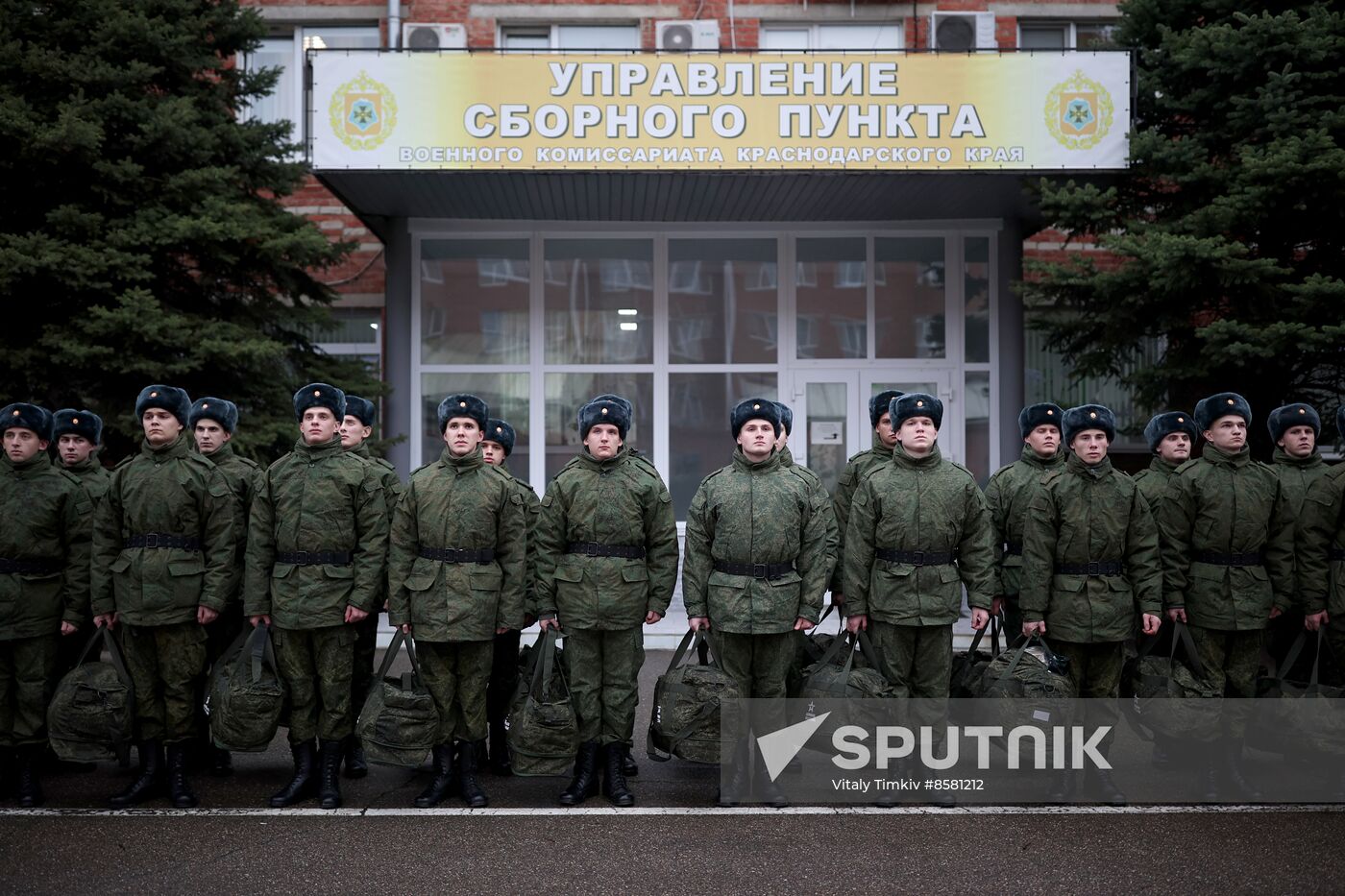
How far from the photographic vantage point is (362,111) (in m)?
10.7

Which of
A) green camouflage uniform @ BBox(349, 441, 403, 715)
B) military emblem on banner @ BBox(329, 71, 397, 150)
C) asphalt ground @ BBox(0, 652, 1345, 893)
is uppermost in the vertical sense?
military emblem on banner @ BBox(329, 71, 397, 150)

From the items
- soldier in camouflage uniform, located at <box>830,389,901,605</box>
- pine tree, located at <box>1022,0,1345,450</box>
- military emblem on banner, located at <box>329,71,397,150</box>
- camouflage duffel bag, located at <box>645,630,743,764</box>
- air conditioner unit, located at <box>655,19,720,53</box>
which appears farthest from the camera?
air conditioner unit, located at <box>655,19,720,53</box>

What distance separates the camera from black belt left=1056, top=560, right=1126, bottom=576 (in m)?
5.84

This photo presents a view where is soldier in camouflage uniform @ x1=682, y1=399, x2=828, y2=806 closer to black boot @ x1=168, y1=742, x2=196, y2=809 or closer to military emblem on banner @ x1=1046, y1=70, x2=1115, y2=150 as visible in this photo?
black boot @ x1=168, y1=742, x2=196, y2=809

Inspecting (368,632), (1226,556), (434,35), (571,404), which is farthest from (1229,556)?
(434,35)

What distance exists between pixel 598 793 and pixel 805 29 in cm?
1149

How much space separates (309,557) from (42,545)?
4.83ft

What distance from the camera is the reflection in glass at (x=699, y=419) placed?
1346cm

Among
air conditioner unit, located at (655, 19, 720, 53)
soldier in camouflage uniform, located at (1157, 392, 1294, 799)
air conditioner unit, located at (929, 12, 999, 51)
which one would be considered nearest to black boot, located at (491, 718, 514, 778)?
soldier in camouflage uniform, located at (1157, 392, 1294, 799)

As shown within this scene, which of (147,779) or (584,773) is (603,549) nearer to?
(584,773)

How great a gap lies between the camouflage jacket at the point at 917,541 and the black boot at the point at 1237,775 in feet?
5.15

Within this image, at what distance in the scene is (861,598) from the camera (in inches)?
227

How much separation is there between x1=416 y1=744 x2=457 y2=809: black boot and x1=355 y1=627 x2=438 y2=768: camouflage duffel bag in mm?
127

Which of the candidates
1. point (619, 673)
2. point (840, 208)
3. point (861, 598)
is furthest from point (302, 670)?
point (840, 208)
